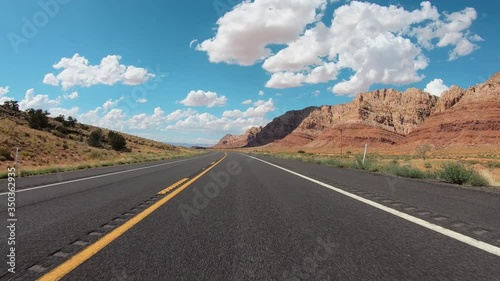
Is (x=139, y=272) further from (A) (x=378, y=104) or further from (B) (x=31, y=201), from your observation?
(A) (x=378, y=104)

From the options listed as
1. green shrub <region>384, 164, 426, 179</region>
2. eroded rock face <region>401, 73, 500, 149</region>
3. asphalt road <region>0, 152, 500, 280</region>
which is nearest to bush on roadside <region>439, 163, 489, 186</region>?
green shrub <region>384, 164, 426, 179</region>

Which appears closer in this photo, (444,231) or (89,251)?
(89,251)

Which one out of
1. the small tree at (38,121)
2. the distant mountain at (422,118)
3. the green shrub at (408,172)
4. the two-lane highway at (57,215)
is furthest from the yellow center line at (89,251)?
the distant mountain at (422,118)

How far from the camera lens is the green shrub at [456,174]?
39.0ft

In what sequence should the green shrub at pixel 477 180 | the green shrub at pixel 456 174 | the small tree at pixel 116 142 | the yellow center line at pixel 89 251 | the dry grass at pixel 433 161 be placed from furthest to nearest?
the small tree at pixel 116 142 < the dry grass at pixel 433 161 < the green shrub at pixel 456 174 < the green shrub at pixel 477 180 < the yellow center line at pixel 89 251

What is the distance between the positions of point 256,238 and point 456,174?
10.1 metres

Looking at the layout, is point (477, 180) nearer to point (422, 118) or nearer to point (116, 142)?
point (116, 142)

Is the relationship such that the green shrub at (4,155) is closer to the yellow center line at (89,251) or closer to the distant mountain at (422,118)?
the yellow center line at (89,251)

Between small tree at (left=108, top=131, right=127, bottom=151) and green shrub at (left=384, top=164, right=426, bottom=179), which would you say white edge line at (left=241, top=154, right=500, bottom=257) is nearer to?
green shrub at (left=384, top=164, right=426, bottom=179)

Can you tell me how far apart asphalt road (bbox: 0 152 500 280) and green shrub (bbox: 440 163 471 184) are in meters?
4.40

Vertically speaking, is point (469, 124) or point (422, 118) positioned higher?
point (422, 118)

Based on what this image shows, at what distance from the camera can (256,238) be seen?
4410 millimetres

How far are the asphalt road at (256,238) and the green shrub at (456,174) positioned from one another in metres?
4.40

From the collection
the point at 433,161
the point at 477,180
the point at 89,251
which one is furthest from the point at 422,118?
the point at 89,251
